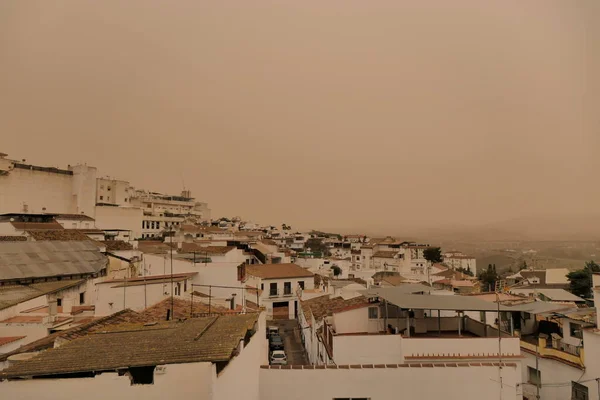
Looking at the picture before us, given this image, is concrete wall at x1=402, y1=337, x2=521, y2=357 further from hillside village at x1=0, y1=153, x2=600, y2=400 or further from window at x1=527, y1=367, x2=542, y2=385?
window at x1=527, y1=367, x2=542, y2=385

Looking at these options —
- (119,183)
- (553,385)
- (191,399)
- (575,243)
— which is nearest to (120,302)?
(191,399)

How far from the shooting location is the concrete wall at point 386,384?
852 centimetres

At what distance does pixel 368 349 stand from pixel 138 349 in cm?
609

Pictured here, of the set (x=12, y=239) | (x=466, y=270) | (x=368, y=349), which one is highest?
(x=12, y=239)

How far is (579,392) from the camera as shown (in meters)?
11.3

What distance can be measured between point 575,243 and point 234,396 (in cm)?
14070

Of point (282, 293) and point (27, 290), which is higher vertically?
point (27, 290)

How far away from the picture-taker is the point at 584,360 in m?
11.3

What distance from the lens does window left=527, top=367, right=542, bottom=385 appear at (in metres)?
12.6

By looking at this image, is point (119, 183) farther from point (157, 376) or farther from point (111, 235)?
point (157, 376)

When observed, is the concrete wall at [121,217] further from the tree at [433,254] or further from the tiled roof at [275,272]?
the tree at [433,254]

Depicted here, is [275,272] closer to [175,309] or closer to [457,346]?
[175,309]

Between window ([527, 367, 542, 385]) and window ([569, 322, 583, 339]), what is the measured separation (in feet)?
5.75

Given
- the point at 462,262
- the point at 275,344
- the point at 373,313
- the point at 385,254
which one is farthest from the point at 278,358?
the point at 462,262
